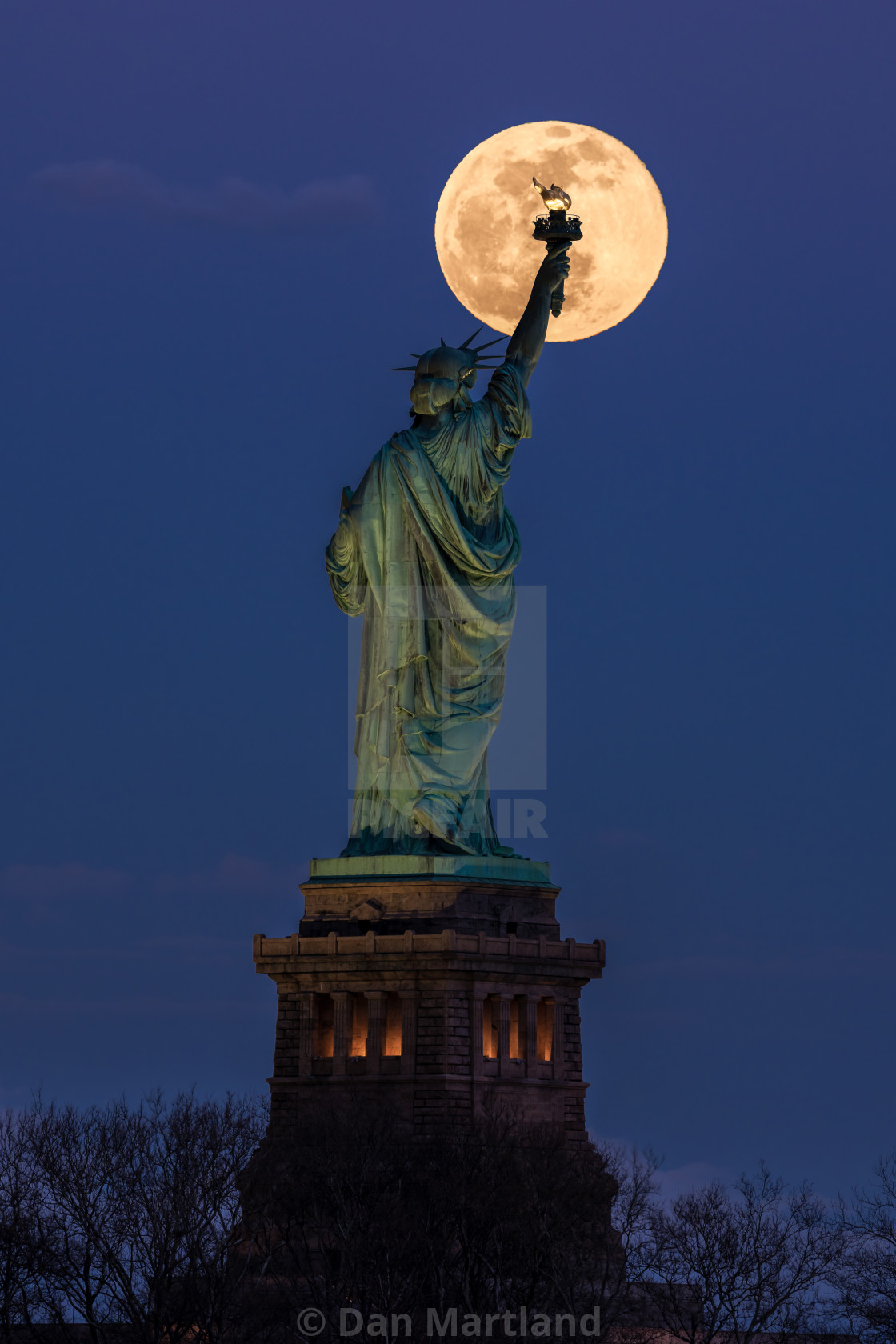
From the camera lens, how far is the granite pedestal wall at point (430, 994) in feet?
240

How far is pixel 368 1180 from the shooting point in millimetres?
68125

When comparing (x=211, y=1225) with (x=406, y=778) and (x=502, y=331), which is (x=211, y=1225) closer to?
(x=406, y=778)

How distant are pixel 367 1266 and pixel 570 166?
29359 mm

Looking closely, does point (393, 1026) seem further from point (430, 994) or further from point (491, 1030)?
point (491, 1030)

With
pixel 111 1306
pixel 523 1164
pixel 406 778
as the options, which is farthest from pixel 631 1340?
pixel 406 778

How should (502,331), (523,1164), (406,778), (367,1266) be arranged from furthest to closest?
(502,331)
(406,778)
(523,1164)
(367,1266)

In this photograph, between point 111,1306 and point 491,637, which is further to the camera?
point 491,637

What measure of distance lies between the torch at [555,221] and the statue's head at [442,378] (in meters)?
3.08

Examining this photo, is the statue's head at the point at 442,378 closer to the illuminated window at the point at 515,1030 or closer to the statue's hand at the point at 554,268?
the statue's hand at the point at 554,268

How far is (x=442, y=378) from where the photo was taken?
258 feet

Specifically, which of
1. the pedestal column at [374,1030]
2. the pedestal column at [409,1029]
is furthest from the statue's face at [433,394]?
the pedestal column at [374,1030]

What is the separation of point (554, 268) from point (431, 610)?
9.29 meters

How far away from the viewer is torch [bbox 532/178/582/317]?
7938cm

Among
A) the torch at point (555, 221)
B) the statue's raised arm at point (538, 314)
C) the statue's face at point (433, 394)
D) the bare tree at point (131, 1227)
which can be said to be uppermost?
the torch at point (555, 221)
